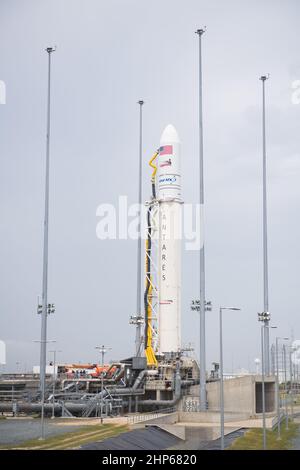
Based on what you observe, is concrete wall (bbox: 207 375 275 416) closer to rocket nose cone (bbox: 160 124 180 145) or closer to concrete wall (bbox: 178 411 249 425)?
concrete wall (bbox: 178 411 249 425)

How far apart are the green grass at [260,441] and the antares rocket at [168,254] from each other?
19.9 m

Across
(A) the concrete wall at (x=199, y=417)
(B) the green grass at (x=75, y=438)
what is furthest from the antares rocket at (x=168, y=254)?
(B) the green grass at (x=75, y=438)

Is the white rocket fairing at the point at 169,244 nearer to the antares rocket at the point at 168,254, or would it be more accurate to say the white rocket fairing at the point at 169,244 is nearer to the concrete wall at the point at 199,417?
the antares rocket at the point at 168,254

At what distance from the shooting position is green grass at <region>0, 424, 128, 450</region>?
49.6m

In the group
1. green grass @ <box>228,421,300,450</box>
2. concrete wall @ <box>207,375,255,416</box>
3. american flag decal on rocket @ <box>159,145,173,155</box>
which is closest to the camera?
green grass @ <box>228,421,300,450</box>

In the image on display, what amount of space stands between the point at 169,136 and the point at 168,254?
49.3ft

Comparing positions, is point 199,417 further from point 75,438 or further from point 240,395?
point 75,438

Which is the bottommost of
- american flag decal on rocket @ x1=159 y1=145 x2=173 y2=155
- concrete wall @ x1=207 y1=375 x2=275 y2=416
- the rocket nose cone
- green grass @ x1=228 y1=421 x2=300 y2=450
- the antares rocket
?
green grass @ x1=228 y1=421 x2=300 y2=450

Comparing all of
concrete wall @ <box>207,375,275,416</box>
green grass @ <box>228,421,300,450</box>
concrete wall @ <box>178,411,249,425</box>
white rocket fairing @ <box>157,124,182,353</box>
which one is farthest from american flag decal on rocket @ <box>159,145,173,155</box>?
green grass @ <box>228,421,300,450</box>

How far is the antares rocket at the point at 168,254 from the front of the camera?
90.6m

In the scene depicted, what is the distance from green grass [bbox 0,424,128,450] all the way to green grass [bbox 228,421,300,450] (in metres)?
9.66

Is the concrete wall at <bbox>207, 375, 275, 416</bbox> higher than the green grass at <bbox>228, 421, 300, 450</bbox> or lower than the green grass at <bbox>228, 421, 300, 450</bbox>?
higher

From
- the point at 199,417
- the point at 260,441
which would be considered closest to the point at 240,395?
the point at 199,417

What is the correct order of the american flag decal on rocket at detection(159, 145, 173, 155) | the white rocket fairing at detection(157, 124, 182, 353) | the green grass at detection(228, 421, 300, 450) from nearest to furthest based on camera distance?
the green grass at detection(228, 421, 300, 450) → the white rocket fairing at detection(157, 124, 182, 353) → the american flag decal on rocket at detection(159, 145, 173, 155)
